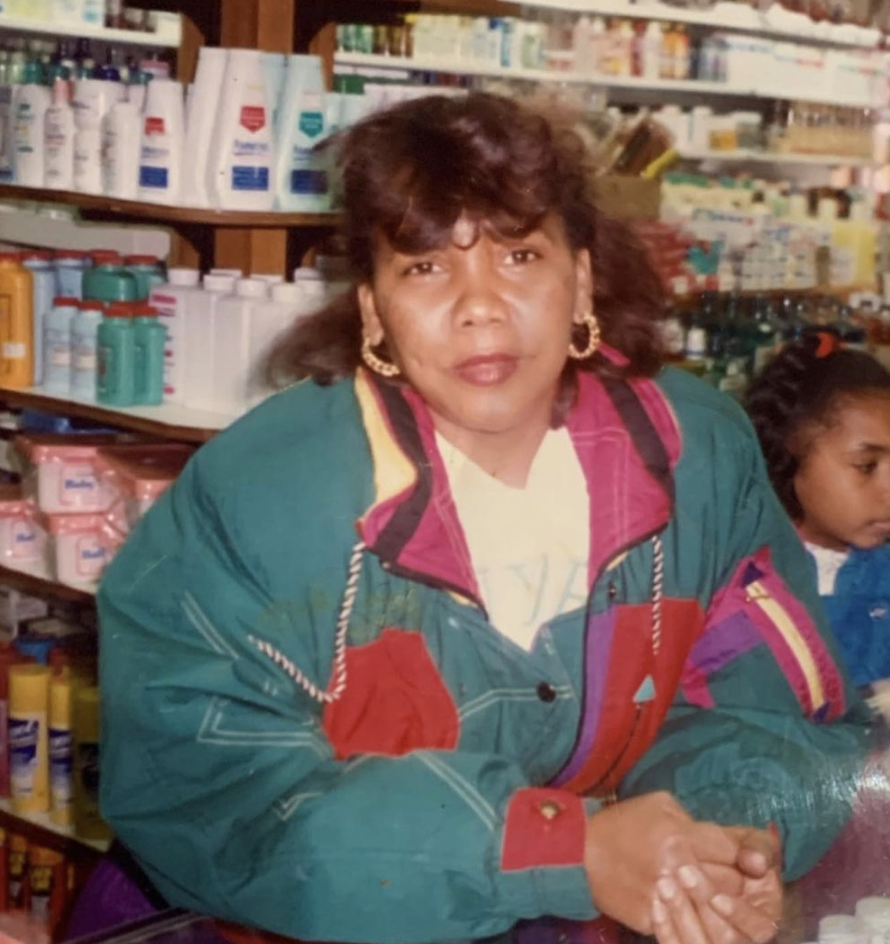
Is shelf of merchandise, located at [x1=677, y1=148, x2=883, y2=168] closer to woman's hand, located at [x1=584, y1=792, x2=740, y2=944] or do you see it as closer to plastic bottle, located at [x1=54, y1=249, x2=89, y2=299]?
plastic bottle, located at [x1=54, y1=249, x2=89, y2=299]

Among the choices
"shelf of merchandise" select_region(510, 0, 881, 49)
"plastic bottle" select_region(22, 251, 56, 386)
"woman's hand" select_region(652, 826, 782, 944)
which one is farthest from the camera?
"shelf of merchandise" select_region(510, 0, 881, 49)

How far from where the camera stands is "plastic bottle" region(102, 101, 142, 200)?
2.74 metres

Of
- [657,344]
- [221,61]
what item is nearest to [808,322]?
[221,61]

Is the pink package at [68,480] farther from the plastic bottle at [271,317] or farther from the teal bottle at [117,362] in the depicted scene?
the plastic bottle at [271,317]

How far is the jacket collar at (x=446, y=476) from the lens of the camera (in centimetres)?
152

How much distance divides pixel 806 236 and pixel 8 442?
6.48 feet

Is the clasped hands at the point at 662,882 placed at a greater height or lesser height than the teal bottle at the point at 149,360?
lesser

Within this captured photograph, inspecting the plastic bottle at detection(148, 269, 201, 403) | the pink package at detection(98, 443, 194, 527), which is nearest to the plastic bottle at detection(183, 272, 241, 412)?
the plastic bottle at detection(148, 269, 201, 403)

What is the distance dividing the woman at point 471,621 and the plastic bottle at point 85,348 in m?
1.20

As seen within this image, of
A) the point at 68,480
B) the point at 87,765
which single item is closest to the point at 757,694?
the point at 68,480

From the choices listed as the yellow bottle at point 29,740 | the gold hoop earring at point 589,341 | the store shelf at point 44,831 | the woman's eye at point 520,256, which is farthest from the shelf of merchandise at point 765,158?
the woman's eye at point 520,256

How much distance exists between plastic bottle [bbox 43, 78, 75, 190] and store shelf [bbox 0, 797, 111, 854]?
1145mm

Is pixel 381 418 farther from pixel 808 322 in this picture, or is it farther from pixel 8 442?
pixel 808 322

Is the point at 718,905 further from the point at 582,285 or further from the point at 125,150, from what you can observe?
the point at 125,150
